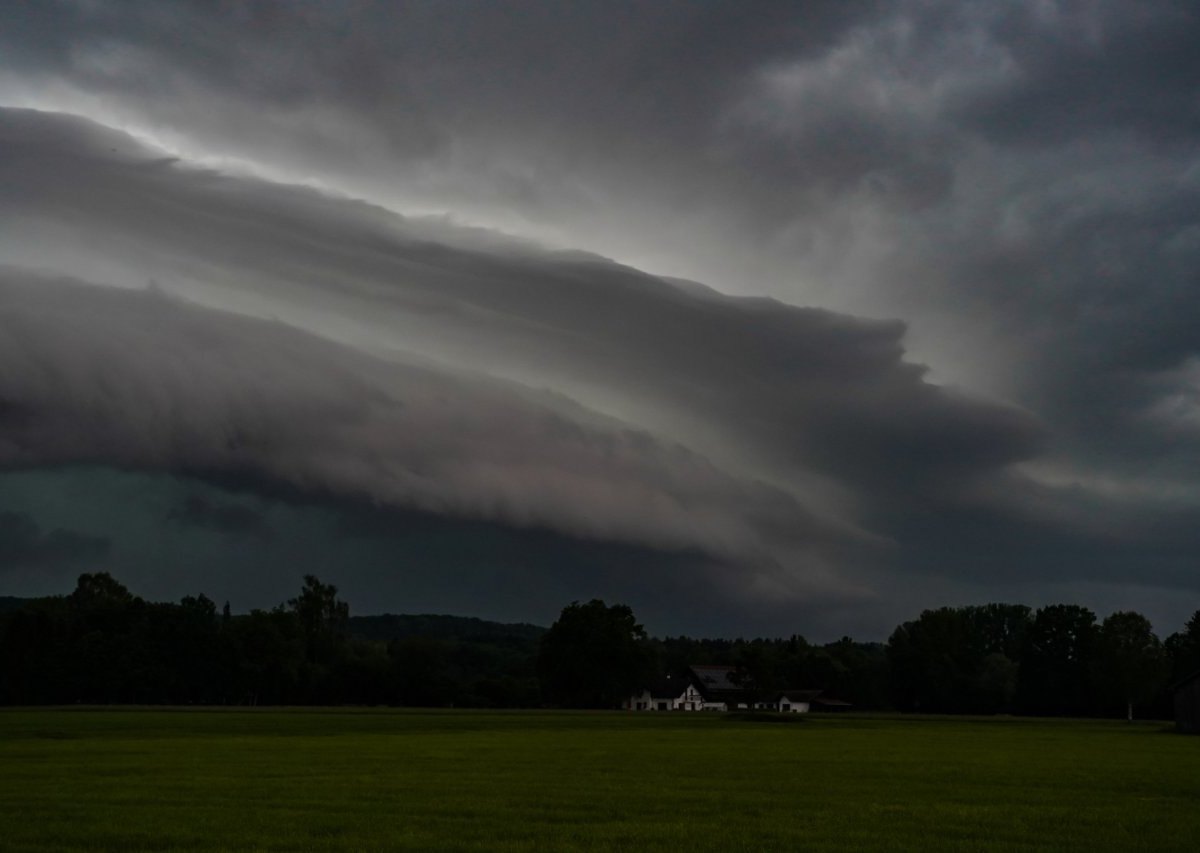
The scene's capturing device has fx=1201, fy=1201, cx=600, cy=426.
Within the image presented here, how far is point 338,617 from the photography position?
633ft

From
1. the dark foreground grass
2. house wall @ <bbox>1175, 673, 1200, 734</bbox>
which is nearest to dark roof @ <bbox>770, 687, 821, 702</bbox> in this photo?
house wall @ <bbox>1175, 673, 1200, 734</bbox>

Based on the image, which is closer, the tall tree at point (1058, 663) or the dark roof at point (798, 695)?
the tall tree at point (1058, 663)

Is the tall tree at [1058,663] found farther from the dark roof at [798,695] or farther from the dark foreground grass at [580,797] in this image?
the dark foreground grass at [580,797]

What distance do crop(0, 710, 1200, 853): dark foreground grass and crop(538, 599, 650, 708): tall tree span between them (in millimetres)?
102961

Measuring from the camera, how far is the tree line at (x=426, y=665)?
143 metres

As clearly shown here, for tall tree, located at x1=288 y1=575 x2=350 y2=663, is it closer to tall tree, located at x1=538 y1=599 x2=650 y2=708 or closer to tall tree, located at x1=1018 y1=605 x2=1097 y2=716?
tall tree, located at x1=538 y1=599 x2=650 y2=708

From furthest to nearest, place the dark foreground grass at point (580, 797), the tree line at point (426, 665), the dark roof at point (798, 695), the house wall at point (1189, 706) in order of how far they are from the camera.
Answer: the dark roof at point (798, 695)
the tree line at point (426, 665)
the house wall at point (1189, 706)
the dark foreground grass at point (580, 797)

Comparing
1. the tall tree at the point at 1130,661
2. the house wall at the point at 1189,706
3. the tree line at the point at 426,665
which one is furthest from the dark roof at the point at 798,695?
the house wall at the point at 1189,706

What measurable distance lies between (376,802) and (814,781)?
1432 cm

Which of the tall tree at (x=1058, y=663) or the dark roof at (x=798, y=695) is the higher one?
the tall tree at (x=1058, y=663)

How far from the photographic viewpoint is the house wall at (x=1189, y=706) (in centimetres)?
9631

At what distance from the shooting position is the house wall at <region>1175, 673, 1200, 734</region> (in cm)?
9631

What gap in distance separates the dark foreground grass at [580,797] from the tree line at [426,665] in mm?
94237

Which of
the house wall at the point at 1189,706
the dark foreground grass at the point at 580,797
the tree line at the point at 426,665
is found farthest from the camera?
the tree line at the point at 426,665
